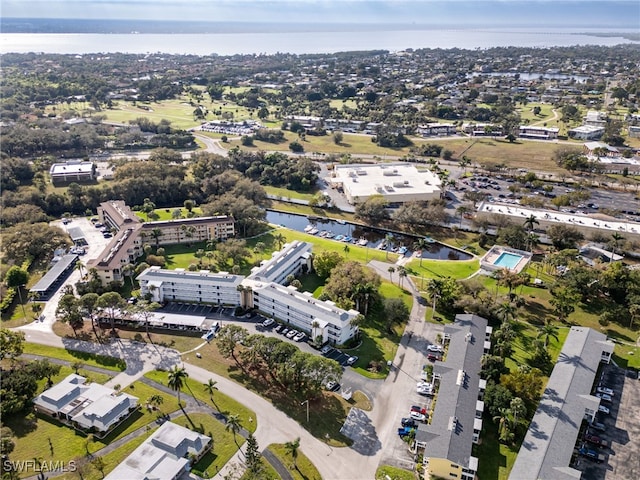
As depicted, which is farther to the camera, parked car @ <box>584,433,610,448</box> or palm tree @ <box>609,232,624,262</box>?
palm tree @ <box>609,232,624,262</box>

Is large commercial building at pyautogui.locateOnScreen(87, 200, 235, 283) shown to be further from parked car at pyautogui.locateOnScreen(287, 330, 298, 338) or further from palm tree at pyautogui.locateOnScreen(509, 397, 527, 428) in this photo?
palm tree at pyautogui.locateOnScreen(509, 397, 527, 428)

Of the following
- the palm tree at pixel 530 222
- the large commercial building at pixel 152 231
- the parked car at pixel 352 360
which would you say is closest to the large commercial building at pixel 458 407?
the parked car at pixel 352 360

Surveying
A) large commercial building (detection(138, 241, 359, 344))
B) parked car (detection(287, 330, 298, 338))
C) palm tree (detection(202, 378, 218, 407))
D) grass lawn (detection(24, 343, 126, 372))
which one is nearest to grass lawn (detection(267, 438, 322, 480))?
palm tree (detection(202, 378, 218, 407))

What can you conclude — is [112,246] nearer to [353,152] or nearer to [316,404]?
[316,404]

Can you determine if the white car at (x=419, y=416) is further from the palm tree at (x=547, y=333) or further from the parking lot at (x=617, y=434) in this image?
the palm tree at (x=547, y=333)

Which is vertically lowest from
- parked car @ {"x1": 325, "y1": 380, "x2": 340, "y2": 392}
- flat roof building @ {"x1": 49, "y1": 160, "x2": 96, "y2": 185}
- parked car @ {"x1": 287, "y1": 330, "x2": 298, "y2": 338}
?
parked car @ {"x1": 325, "y1": 380, "x2": 340, "y2": 392}

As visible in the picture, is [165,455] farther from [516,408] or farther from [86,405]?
[516,408]
